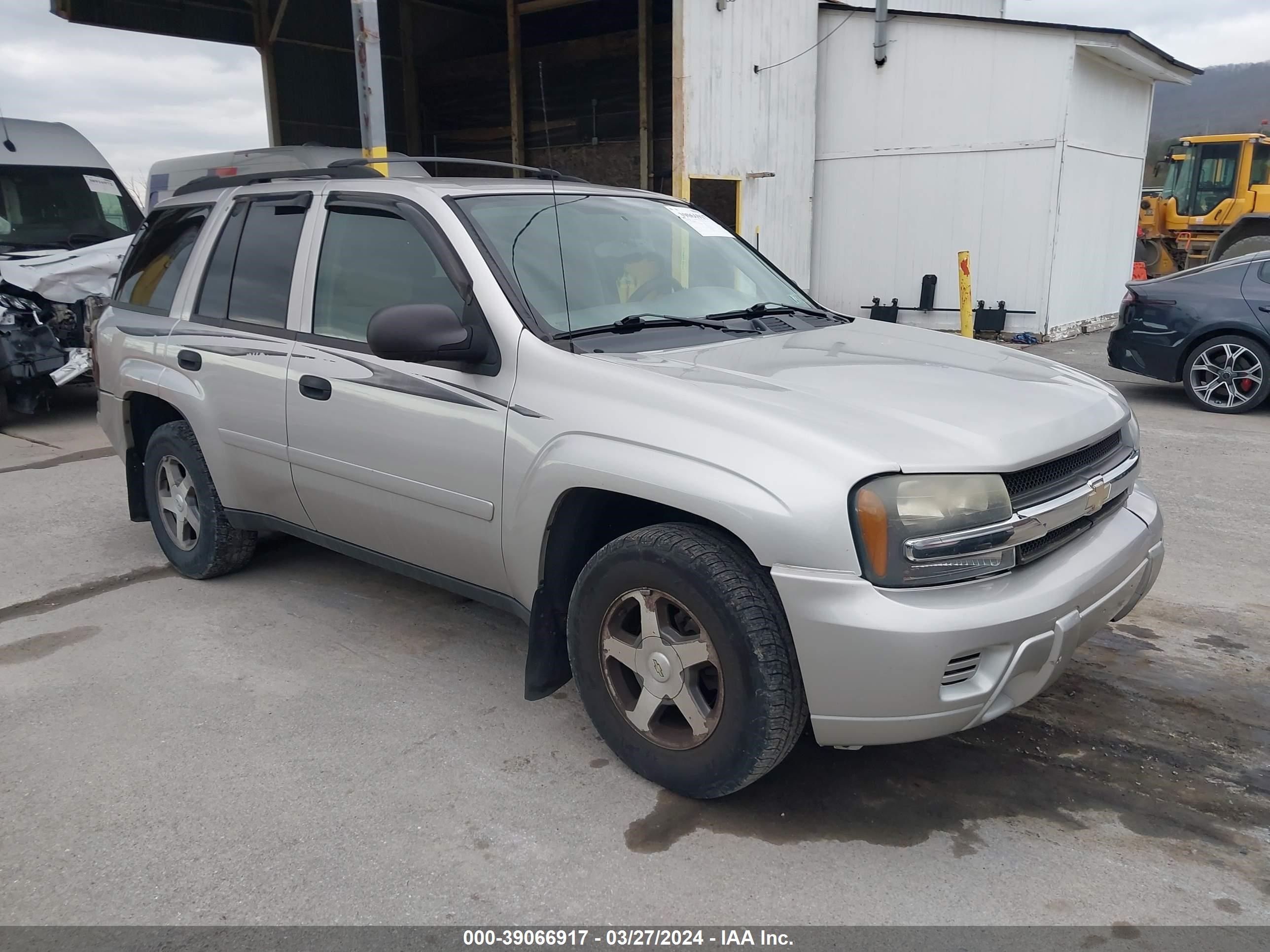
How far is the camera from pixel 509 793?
3.06 m

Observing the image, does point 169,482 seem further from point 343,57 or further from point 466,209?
point 343,57

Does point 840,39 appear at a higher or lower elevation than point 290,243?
higher

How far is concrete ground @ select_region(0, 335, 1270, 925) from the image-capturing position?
8.43 ft

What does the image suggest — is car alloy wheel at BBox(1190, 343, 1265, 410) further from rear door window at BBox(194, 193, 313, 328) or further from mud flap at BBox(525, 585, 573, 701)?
rear door window at BBox(194, 193, 313, 328)

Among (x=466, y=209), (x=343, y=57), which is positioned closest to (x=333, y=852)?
(x=466, y=209)

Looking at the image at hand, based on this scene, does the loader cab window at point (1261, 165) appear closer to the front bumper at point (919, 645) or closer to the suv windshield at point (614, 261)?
the suv windshield at point (614, 261)

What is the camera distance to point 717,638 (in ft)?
8.82

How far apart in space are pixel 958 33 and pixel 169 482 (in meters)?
12.2

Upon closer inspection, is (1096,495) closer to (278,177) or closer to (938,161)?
(278,177)

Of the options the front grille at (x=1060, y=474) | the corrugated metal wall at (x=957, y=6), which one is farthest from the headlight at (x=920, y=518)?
the corrugated metal wall at (x=957, y=6)

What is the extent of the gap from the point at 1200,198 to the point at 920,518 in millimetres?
20804

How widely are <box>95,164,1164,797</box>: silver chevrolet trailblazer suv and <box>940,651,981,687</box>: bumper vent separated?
10 millimetres

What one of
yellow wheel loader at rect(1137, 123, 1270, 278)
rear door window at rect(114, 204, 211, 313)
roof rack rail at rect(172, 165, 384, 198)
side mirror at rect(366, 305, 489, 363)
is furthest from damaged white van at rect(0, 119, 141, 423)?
yellow wheel loader at rect(1137, 123, 1270, 278)
